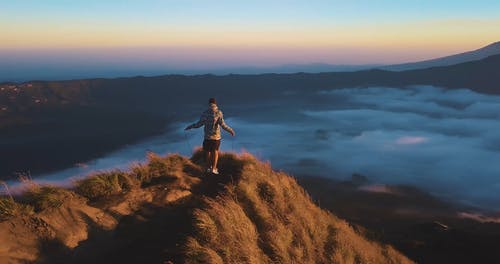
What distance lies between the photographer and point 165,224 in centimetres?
776

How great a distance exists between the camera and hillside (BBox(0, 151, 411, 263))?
649 centimetres

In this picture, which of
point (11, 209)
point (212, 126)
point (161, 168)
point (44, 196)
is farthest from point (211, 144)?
point (11, 209)

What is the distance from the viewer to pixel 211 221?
22.7 feet

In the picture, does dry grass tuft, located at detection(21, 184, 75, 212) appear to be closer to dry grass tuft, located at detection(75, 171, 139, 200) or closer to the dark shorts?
dry grass tuft, located at detection(75, 171, 139, 200)

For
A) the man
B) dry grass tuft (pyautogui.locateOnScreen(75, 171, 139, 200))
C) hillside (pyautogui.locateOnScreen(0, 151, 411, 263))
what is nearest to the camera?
hillside (pyautogui.locateOnScreen(0, 151, 411, 263))

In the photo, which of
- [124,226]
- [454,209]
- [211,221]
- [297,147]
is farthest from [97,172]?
[297,147]

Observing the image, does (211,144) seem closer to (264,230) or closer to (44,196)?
(264,230)

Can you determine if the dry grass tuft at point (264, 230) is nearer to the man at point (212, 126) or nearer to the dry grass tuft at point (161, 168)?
the man at point (212, 126)

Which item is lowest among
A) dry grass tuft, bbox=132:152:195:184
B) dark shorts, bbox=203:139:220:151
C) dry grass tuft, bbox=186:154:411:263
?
dry grass tuft, bbox=186:154:411:263

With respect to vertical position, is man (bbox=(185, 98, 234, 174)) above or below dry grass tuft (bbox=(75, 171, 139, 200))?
above

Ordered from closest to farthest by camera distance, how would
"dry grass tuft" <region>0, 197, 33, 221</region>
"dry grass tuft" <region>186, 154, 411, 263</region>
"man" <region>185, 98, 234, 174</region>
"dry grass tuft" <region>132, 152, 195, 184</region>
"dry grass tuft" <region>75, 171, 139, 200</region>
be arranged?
"dry grass tuft" <region>186, 154, 411, 263</region>
"dry grass tuft" <region>0, 197, 33, 221</region>
"dry grass tuft" <region>75, 171, 139, 200</region>
"dry grass tuft" <region>132, 152, 195, 184</region>
"man" <region>185, 98, 234, 174</region>

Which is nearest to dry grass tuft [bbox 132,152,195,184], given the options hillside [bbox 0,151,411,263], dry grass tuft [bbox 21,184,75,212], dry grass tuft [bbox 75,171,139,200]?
hillside [bbox 0,151,411,263]

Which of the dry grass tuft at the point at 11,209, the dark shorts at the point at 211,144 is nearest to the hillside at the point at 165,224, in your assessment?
the dry grass tuft at the point at 11,209

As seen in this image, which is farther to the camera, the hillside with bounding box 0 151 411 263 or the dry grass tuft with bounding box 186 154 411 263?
the dry grass tuft with bounding box 186 154 411 263
